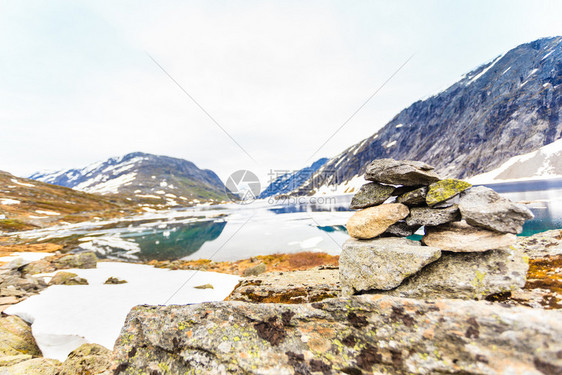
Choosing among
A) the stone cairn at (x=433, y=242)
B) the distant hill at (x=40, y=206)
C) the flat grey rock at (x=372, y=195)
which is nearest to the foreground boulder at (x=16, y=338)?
the stone cairn at (x=433, y=242)

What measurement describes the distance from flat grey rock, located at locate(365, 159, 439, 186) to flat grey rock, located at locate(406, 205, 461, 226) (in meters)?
1.20

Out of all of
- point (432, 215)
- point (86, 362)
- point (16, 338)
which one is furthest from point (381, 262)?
point (16, 338)

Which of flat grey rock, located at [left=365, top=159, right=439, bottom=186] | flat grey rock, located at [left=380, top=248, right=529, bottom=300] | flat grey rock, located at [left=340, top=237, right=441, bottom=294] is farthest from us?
flat grey rock, located at [left=365, top=159, right=439, bottom=186]

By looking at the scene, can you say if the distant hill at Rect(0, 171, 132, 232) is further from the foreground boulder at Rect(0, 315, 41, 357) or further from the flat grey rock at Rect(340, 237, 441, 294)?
the flat grey rock at Rect(340, 237, 441, 294)

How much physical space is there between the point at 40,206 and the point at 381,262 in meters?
155

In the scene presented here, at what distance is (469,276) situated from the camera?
6539 millimetres

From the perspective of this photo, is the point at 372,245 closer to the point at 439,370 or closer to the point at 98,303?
the point at 439,370

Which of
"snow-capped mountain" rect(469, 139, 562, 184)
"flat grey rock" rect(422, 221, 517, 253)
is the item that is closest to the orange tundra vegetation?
"flat grey rock" rect(422, 221, 517, 253)

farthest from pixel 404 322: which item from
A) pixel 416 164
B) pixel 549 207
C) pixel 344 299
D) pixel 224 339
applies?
pixel 549 207

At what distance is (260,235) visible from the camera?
54531mm

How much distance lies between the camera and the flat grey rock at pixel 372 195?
9.75m

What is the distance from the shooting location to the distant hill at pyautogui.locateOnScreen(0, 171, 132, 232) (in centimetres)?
8097

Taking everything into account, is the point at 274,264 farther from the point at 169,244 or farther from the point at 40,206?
the point at 40,206

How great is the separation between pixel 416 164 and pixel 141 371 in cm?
1137
